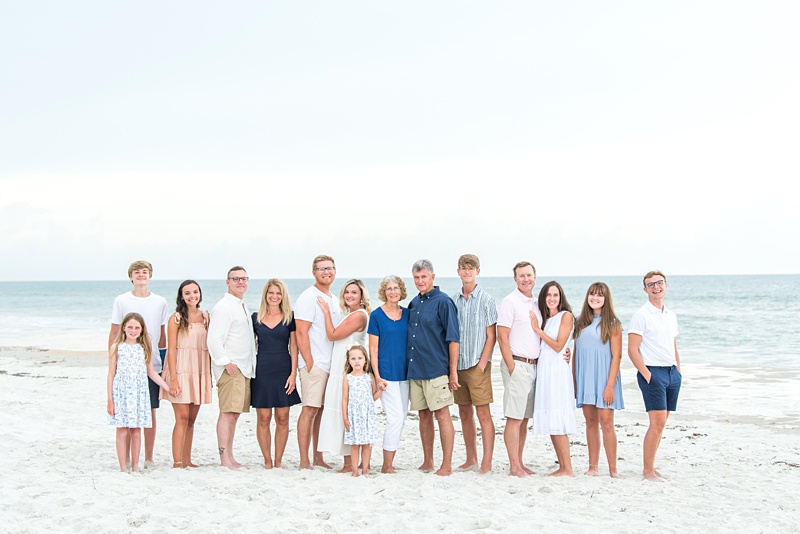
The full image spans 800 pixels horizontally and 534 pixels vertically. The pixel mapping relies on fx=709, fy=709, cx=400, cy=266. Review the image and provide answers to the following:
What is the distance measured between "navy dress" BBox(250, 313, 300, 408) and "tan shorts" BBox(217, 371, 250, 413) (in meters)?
0.13

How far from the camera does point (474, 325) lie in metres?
6.39

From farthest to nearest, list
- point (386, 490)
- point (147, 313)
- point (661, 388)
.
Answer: point (147, 313)
point (661, 388)
point (386, 490)

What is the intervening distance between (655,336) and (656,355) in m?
0.18

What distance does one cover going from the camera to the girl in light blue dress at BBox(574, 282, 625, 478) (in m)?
6.18

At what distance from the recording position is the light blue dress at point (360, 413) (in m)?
6.20

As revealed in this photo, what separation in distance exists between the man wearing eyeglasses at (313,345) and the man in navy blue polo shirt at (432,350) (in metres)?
0.77

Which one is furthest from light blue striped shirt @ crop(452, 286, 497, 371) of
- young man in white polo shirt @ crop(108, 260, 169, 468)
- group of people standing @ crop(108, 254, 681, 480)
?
young man in white polo shirt @ crop(108, 260, 169, 468)

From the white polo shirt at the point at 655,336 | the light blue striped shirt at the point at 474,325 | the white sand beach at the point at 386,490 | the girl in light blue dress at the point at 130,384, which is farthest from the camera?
the light blue striped shirt at the point at 474,325

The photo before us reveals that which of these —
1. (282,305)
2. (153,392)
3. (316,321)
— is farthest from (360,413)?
(153,392)

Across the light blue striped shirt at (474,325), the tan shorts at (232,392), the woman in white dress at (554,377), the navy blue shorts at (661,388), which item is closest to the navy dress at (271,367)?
the tan shorts at (232,392)

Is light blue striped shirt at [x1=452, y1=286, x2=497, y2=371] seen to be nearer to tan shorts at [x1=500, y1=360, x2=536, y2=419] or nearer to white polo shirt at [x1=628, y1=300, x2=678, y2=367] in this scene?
tan shorts at [x1=500, y1=360, x2=536, y2=419]

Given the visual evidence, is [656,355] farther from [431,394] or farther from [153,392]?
[153,392]

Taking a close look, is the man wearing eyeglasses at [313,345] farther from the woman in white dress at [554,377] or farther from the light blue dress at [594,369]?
the light blue dress at [594,369]

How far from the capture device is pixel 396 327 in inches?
247
